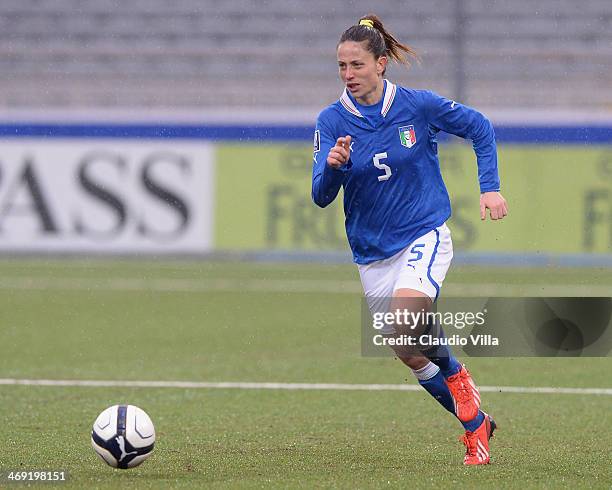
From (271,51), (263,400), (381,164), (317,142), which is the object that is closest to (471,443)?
(381,164)

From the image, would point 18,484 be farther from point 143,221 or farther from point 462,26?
point 462,26

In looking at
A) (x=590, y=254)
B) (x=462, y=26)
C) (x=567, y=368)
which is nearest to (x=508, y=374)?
(x=567, y=368)

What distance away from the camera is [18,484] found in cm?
519

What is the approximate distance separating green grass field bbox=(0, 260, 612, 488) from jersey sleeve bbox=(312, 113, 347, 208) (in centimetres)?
123

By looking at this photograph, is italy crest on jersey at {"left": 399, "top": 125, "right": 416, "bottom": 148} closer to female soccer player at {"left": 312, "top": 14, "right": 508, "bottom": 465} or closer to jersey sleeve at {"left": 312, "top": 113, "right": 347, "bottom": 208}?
female soccer player at {"left": 312, "top": 14, "right": 508, "bottom": 465}

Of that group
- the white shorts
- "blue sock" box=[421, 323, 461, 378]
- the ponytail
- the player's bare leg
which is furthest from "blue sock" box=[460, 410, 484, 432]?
the ponytail

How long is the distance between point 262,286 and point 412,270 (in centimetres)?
895

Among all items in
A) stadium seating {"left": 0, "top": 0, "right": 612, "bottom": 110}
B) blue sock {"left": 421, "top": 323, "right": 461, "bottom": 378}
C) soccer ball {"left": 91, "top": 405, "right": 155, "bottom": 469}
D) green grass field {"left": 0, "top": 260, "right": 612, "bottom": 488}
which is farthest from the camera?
stadium seating {"left": 0, "top": 0, "right": 612, "bottom": 110}

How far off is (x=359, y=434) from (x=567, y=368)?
317 centimetres

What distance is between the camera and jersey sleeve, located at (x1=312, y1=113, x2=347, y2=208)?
5707 mm

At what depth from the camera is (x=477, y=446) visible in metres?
5.90

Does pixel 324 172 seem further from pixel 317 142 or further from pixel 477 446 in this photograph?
pixel 477 446

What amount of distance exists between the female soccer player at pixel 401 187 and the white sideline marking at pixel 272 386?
94.5 inches

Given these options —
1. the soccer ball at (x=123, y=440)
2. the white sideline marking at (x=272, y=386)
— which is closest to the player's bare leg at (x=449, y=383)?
the soccer ball at (x=123, y=440)
